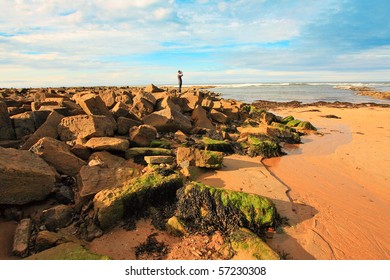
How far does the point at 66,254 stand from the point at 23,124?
5.60m

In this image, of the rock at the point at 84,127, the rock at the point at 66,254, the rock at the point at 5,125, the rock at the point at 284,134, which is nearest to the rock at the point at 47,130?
the rock at the point at 84,127

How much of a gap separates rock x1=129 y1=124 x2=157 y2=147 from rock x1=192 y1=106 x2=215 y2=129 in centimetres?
388

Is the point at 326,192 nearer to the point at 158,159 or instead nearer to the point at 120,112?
the point at 158,159

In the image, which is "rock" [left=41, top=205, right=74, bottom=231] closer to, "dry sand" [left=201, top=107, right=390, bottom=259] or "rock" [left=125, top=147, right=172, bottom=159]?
"rock" [left=125, top=147, right=172, bottom=159]

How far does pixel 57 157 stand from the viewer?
19.0ft

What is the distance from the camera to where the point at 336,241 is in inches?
168

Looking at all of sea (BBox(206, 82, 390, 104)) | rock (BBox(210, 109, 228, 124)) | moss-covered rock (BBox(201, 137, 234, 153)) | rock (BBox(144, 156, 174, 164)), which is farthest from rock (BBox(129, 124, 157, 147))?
sea (BBox(206, 82, 390, 104))

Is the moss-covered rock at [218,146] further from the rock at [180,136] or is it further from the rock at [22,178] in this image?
the rock at [22,178]

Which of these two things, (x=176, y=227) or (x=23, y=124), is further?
Answer: (x=23, y=124)

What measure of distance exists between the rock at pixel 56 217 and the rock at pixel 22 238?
0.24m

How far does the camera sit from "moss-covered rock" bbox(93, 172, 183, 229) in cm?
433

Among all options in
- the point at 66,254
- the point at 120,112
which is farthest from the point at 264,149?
the point at 66,254
